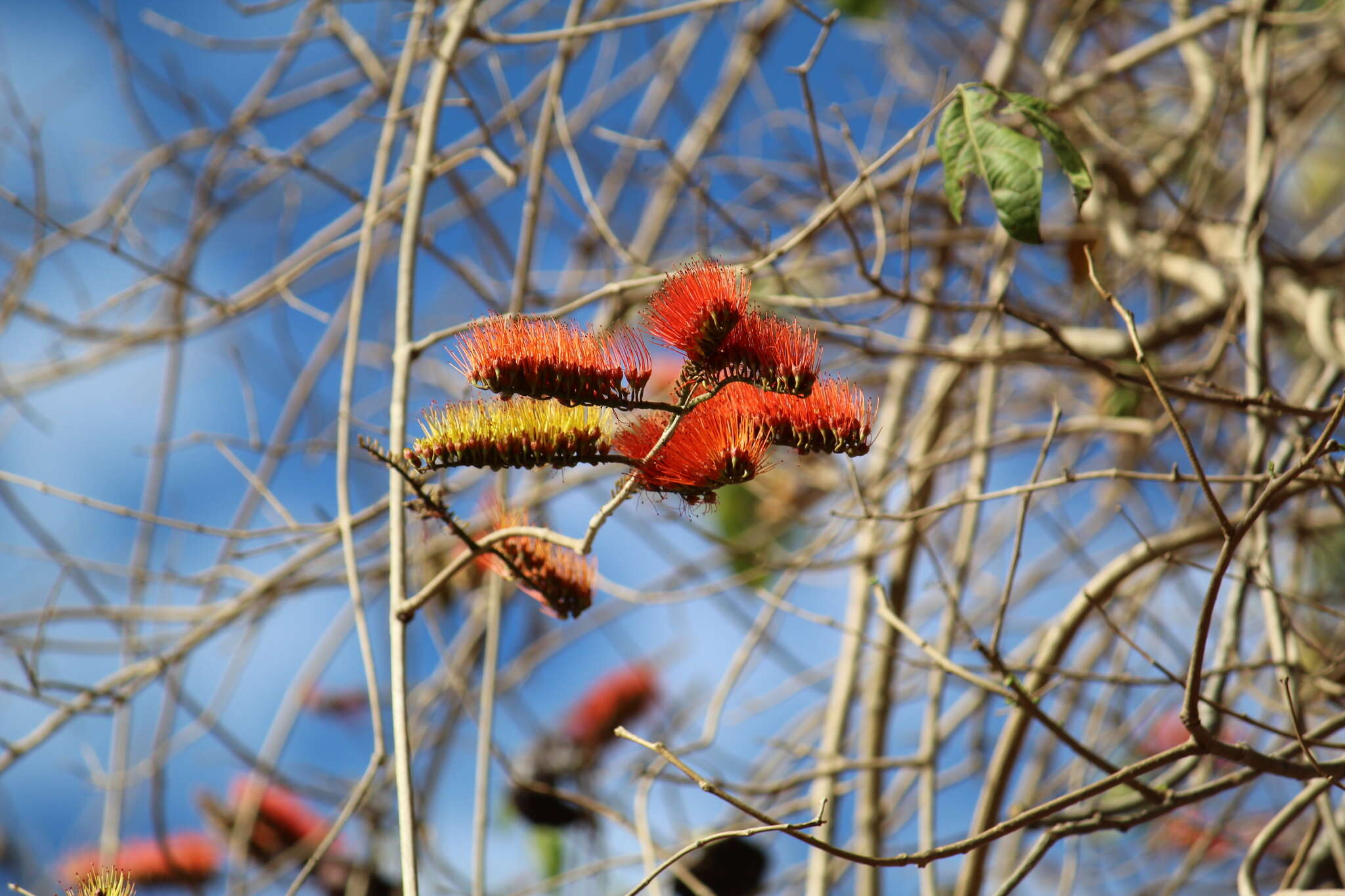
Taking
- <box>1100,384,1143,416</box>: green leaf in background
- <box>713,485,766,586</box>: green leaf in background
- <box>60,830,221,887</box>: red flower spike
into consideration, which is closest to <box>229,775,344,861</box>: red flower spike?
<box>60,830,221,887</box>: red flower spike

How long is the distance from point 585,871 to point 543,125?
94 centimetres

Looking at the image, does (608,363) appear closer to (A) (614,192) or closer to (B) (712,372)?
(B) (712,372)

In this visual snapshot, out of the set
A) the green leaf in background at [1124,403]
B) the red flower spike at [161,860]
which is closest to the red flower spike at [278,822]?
the red flower spike at [161,860]

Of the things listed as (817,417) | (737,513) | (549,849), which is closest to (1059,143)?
(817,417)

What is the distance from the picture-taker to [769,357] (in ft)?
2.51

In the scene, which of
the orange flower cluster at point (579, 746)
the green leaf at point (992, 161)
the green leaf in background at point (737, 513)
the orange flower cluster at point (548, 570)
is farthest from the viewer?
the green leaf in background at point (737, 513)

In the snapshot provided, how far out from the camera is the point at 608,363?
79 cm

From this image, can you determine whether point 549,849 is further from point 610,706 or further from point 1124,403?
point 1124,403

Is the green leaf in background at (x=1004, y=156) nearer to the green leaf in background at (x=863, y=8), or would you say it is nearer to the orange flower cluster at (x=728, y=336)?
the orange flower cluster at (x=728, y=336)

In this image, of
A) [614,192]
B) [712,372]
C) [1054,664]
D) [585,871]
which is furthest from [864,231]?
[712,372]

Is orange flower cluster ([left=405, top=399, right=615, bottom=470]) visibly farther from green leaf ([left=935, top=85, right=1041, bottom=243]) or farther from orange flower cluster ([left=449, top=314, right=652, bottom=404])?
green leaf ([left=935, top=85, right=1041, bottom=243])

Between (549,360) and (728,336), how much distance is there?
0.40ft

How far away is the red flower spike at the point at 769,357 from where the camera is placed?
2.52 ft

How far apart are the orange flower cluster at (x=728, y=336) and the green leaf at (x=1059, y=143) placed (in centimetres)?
43
